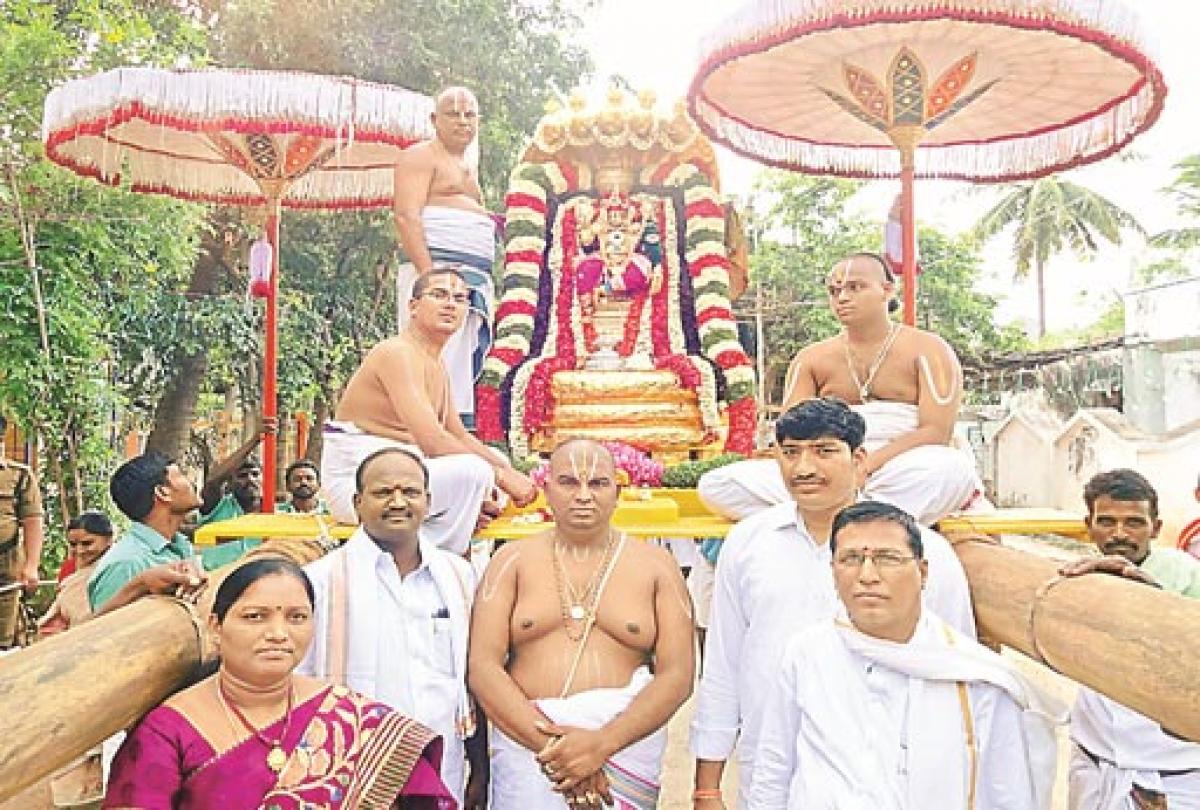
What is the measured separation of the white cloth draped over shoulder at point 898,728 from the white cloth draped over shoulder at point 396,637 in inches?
36.9

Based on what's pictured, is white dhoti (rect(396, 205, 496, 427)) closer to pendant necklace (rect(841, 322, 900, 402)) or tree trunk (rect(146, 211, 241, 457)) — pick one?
pendant necklace (rect(841, 322, 900, 402))

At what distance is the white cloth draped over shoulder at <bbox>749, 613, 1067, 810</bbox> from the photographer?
7.45ft

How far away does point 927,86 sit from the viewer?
6262 mm

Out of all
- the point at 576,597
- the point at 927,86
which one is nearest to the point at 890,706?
the point at 576,597

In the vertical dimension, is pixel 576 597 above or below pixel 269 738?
above

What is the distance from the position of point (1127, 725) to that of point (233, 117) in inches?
210

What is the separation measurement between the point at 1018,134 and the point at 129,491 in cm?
579

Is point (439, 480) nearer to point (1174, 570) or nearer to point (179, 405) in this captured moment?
point (1174, 570)

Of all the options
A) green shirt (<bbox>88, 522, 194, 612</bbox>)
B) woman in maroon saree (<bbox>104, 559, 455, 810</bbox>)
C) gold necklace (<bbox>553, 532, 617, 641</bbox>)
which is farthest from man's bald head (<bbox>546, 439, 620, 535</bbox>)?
green shirt (<bbox>88, 522, 194, 612</bbox>)

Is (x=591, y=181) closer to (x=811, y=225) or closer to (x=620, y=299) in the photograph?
(x=620, y=299)

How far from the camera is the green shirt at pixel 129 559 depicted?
3445 millimetres

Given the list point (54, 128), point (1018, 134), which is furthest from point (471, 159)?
point (1018, 134)

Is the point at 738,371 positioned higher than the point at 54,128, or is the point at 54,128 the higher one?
the point at 54,128

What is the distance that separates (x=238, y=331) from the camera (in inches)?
431
